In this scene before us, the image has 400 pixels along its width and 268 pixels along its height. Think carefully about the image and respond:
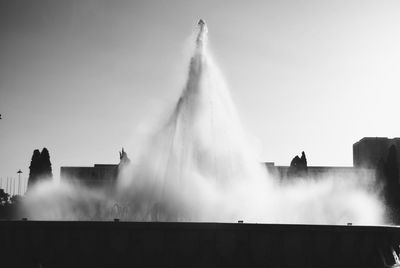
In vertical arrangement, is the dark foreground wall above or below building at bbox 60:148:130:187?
below

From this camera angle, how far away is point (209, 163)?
2944 centimetres

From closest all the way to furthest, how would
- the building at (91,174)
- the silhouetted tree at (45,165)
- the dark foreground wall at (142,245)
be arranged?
1. the dark foreground wall at (142,245)
2. the silhouetted tree at (45,165)
3. the building at (91,174)

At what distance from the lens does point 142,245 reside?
1527 centimetres

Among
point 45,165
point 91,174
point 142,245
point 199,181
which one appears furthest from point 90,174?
point 142,245

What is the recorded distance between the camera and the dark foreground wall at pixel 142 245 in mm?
15172

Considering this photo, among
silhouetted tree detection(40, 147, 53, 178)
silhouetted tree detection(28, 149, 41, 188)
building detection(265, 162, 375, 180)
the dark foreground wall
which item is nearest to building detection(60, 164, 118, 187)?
building detection(265, 162, 375, 180)

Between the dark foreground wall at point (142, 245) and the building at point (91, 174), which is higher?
the building at point (91, 174)

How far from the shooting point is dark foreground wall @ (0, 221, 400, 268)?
15.2 meters

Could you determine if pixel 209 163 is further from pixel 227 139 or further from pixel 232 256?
pixel 232 256

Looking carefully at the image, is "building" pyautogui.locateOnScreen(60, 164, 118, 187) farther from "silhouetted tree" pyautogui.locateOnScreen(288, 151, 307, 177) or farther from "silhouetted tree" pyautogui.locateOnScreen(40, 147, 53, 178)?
"silhouetted tree" pyautogui.locateOnScreen(288, 151, 307, 177)

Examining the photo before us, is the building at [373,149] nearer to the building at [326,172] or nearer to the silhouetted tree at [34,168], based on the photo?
the building at [326,172]

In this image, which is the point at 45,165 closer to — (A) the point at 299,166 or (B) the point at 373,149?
(A) the point at 299,166

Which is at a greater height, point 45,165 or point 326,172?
point 326,172

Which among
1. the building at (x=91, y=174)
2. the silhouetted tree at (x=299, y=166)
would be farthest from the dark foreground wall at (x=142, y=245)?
the building at (x=91, y=174)
